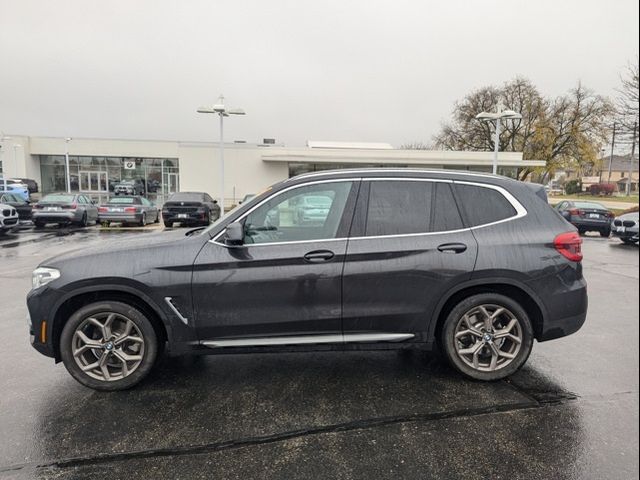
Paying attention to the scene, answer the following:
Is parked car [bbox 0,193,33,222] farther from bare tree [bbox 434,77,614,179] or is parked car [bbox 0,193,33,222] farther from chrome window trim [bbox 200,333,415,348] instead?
bare tree [bbox 434,77,614,179]

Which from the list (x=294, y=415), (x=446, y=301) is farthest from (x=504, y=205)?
(x=294, y=415)

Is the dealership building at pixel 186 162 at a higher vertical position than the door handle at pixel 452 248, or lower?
higher

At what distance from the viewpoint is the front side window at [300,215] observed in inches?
141

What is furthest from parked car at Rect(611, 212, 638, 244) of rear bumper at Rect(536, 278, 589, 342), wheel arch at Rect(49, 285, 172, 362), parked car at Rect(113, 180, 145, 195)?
parked car at Rect(113, 180, 145, 195)

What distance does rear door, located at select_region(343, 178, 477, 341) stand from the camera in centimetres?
349

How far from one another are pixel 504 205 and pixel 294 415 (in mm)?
2520

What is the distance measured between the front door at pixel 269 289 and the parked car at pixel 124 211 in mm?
16536

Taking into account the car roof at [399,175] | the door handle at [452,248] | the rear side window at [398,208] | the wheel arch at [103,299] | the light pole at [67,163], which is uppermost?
the light pole at [67,163]

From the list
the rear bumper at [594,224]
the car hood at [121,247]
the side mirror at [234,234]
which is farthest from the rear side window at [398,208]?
the rear bumper at [594,224]

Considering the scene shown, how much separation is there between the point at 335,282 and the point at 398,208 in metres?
0.86

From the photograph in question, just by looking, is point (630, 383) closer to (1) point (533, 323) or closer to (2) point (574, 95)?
(1) point (533, 323)

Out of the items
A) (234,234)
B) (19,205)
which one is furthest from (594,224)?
(19,205)

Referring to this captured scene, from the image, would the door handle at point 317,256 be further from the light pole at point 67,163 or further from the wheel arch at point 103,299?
the light pole at point 67,163

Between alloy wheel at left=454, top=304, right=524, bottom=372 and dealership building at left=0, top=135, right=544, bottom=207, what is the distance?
26.5 meters
